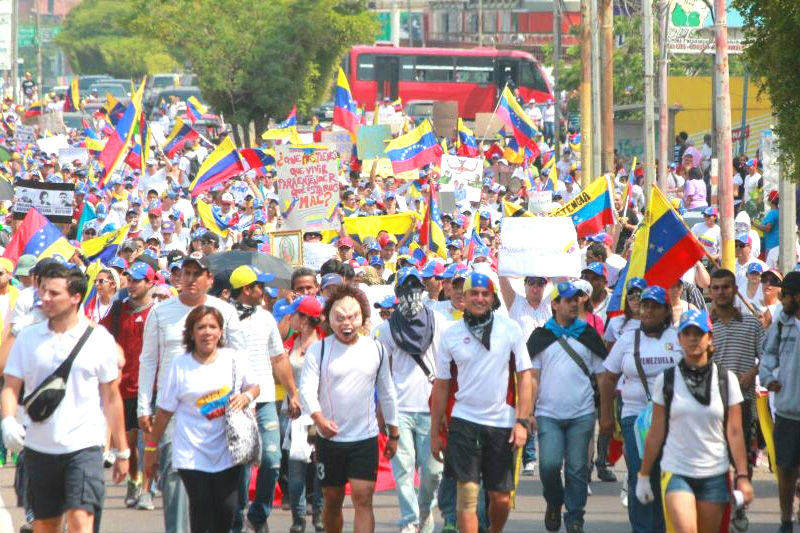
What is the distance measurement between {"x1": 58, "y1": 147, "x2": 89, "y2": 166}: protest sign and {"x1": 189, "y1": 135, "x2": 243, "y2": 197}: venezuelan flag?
422 inches

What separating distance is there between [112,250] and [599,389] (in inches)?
319

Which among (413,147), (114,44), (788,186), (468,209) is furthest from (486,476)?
(114,44)

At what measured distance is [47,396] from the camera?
26.5 feet

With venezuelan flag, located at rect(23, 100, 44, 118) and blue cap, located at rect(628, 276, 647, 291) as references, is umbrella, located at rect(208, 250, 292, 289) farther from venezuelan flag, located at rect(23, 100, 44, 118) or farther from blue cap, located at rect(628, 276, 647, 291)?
venezuelan flag, located at rect(23, 100, 44, 118)

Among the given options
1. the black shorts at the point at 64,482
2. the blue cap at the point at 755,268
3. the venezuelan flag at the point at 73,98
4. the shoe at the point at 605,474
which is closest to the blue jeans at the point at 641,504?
the shoe at the point at 605,474

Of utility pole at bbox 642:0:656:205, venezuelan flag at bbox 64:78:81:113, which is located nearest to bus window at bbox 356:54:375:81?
venezuelan flag at bbox 64:78:81:113

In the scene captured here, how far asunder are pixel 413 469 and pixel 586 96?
21.1 metres

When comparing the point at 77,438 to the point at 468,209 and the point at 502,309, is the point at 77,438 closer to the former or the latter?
the point at 502,309

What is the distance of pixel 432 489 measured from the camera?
33.9ft

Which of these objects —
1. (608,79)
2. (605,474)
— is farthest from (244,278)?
→ (608,79)

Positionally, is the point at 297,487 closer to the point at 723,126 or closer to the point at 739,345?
the point at 739,345

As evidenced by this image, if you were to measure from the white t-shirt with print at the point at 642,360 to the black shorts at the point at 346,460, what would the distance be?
1604mm

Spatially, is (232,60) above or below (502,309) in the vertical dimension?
above

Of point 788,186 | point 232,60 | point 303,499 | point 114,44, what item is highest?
point 114,44
